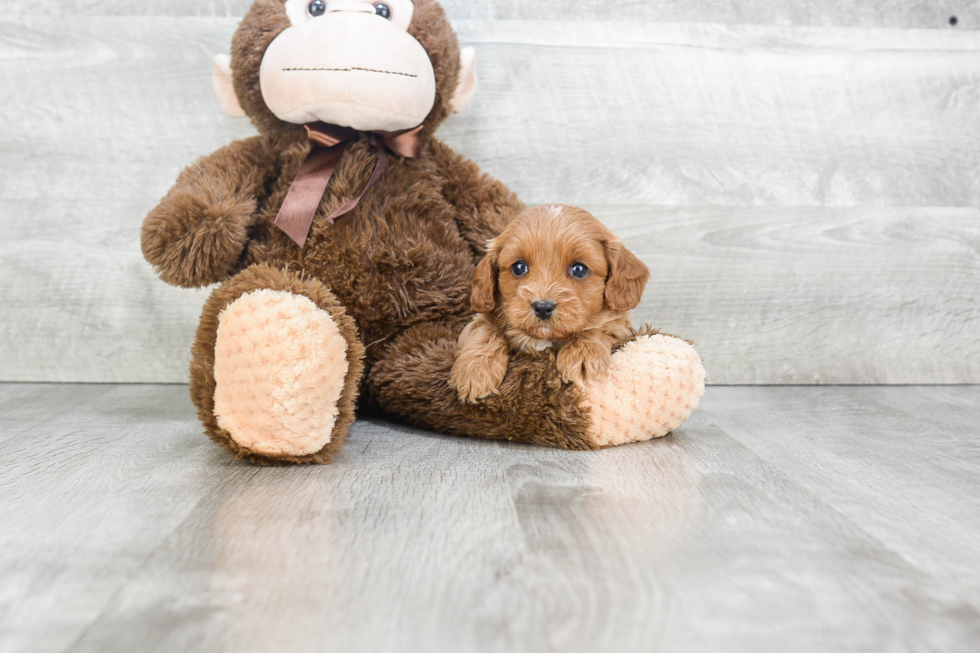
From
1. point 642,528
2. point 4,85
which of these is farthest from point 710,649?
point 4,85

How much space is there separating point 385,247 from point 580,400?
1.14ft

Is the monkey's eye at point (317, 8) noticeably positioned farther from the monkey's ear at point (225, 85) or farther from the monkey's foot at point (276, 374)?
the monkey's foot at point (276, 374)

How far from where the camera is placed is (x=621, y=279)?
0.90 metres

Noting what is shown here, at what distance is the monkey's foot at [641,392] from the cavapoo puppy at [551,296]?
2 cm

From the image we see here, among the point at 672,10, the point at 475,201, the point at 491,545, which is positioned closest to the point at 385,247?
the point at 475,201

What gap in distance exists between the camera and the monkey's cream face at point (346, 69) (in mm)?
988

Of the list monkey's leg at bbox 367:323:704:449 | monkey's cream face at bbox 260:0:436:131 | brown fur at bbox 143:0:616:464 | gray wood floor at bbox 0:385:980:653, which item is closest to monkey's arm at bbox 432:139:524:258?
brown fur at bbox 143:0:616:464

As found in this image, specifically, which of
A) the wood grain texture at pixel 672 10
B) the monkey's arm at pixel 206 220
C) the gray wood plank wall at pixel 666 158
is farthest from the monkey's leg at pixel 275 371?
the wood grain texture at pixel 672 10

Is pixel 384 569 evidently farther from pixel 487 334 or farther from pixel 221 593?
pixel 487 334

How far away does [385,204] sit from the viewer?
3.51ft

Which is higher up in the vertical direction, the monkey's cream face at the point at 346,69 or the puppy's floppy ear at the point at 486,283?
the monkey's cream face at the point at 346,69

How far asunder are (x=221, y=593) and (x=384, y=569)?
0.39ft

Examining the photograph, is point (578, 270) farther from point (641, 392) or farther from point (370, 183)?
point (370, 183)

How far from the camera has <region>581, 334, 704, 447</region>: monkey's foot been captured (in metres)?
0.93
